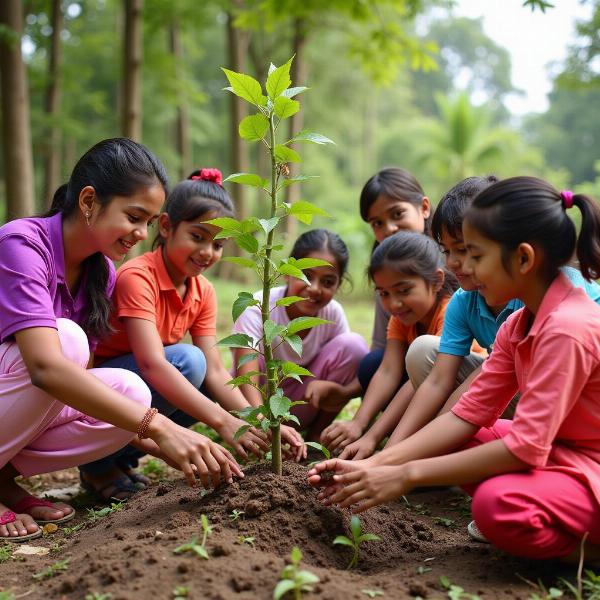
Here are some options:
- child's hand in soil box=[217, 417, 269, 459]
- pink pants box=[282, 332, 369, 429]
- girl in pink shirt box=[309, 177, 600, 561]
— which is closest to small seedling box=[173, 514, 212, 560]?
girl in pink shirt box=[309, 177, 600, 561]

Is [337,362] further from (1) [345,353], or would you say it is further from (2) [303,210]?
(2) [303,210]

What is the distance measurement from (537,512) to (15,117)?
5705 millimetres

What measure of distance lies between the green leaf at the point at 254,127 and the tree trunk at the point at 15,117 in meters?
4.30

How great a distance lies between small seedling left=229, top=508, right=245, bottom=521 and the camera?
2.14m

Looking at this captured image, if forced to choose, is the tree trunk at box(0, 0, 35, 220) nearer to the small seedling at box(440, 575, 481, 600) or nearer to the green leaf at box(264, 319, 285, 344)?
the green leaf at box(264, 319, 285, 344)

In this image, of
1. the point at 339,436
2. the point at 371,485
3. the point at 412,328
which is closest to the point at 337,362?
the point at 412,328

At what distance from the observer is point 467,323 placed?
284 centimetres

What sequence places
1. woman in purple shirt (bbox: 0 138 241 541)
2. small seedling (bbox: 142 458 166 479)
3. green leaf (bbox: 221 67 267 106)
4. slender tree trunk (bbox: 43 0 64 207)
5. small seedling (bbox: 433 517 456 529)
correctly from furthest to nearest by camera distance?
slender tree trunk (bbox: 43 0 64 207) → small seedling (bbox: 142 458 166 479) → small seedling (bbox: 433 517 456 529) → woman in purple shirt (bbox: 0 138 241 541) → green leaf (bbox: 221 67 267 106)

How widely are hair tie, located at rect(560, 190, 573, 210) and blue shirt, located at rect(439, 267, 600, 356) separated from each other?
2.90ft

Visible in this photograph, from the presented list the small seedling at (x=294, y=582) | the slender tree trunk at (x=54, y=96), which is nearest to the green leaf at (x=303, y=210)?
the small seedling at (x=294, y=582)

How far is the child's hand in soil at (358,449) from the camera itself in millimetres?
A: 2598

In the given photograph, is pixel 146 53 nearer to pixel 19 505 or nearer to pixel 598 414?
pixel 19 505

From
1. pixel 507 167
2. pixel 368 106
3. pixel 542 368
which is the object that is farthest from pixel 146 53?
pixel 368 106

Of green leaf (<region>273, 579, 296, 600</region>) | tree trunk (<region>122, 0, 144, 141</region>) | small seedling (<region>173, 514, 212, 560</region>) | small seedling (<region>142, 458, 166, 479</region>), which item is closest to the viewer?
green leaf (<region>273, 579, 296, 600</region>)
